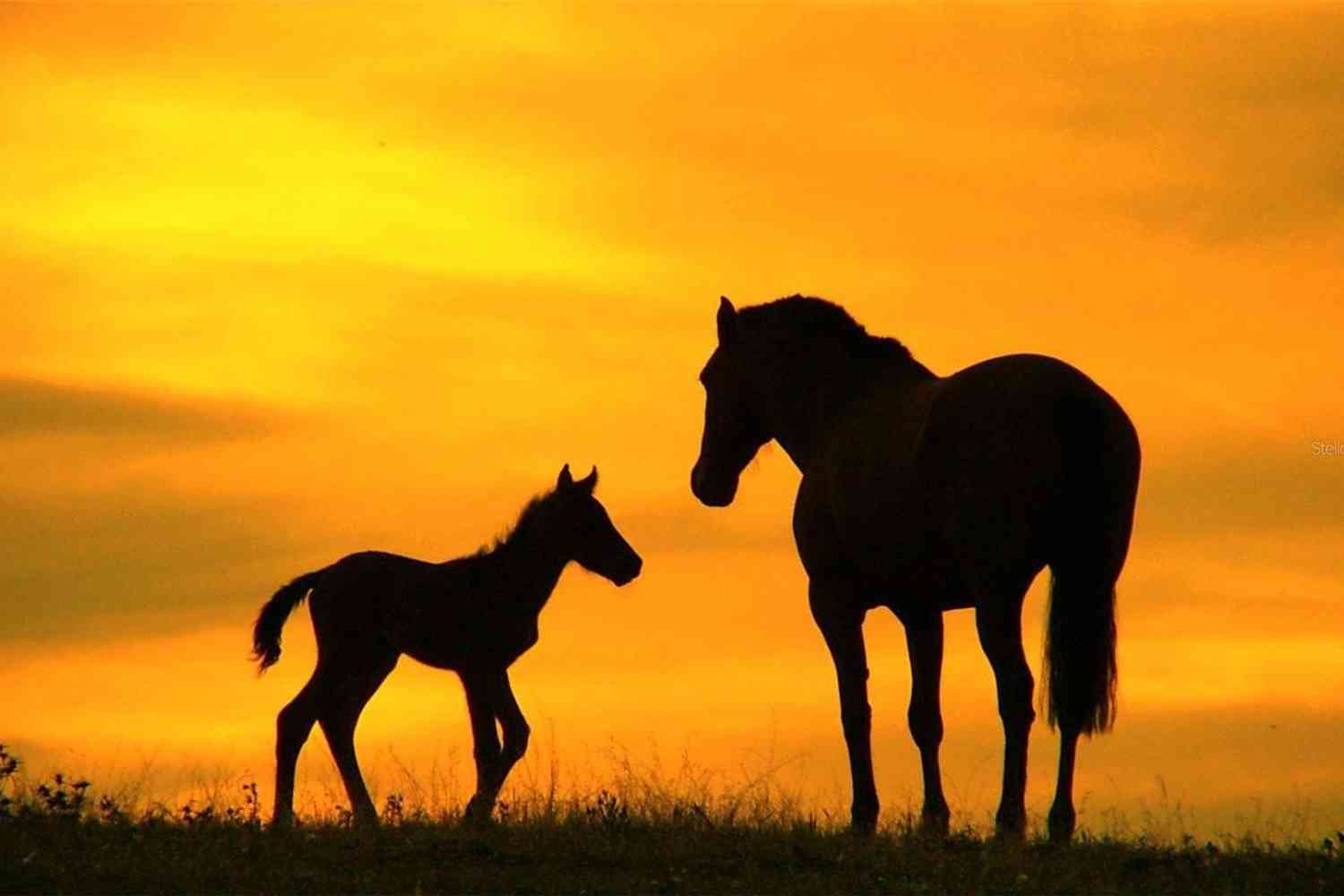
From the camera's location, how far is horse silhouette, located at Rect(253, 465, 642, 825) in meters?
15.3

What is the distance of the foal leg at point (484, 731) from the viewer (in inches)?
572

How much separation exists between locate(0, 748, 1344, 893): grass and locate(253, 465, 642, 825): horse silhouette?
10.8ft

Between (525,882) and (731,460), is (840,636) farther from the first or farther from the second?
(525,882)

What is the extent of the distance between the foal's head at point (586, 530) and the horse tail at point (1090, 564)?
4.78 meters

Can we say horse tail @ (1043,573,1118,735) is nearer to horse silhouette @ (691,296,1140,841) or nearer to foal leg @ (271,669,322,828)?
horse silhouette @ (691,296,1140,841)

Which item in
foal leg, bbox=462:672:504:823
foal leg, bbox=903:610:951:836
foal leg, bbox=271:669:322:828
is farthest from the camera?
foal leg, bbox=271:669:322:828

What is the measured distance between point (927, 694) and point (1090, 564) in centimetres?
159

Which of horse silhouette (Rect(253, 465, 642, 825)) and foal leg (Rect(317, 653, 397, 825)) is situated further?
foal leg (Rect(317, 653, 397, 825))

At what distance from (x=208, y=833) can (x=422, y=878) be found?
1693 millimetres

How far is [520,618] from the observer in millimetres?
15453

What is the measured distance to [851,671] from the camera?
43.1ft

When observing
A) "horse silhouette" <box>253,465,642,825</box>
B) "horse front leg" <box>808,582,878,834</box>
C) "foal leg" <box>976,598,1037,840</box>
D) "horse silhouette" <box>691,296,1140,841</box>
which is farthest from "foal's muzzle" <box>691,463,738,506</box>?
"foal leg" <box>976,598,1037,840</box>

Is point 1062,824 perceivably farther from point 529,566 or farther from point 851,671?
point 529,566

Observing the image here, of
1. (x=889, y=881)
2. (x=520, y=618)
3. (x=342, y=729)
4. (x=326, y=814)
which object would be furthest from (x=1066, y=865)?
(x=342, y=729)
